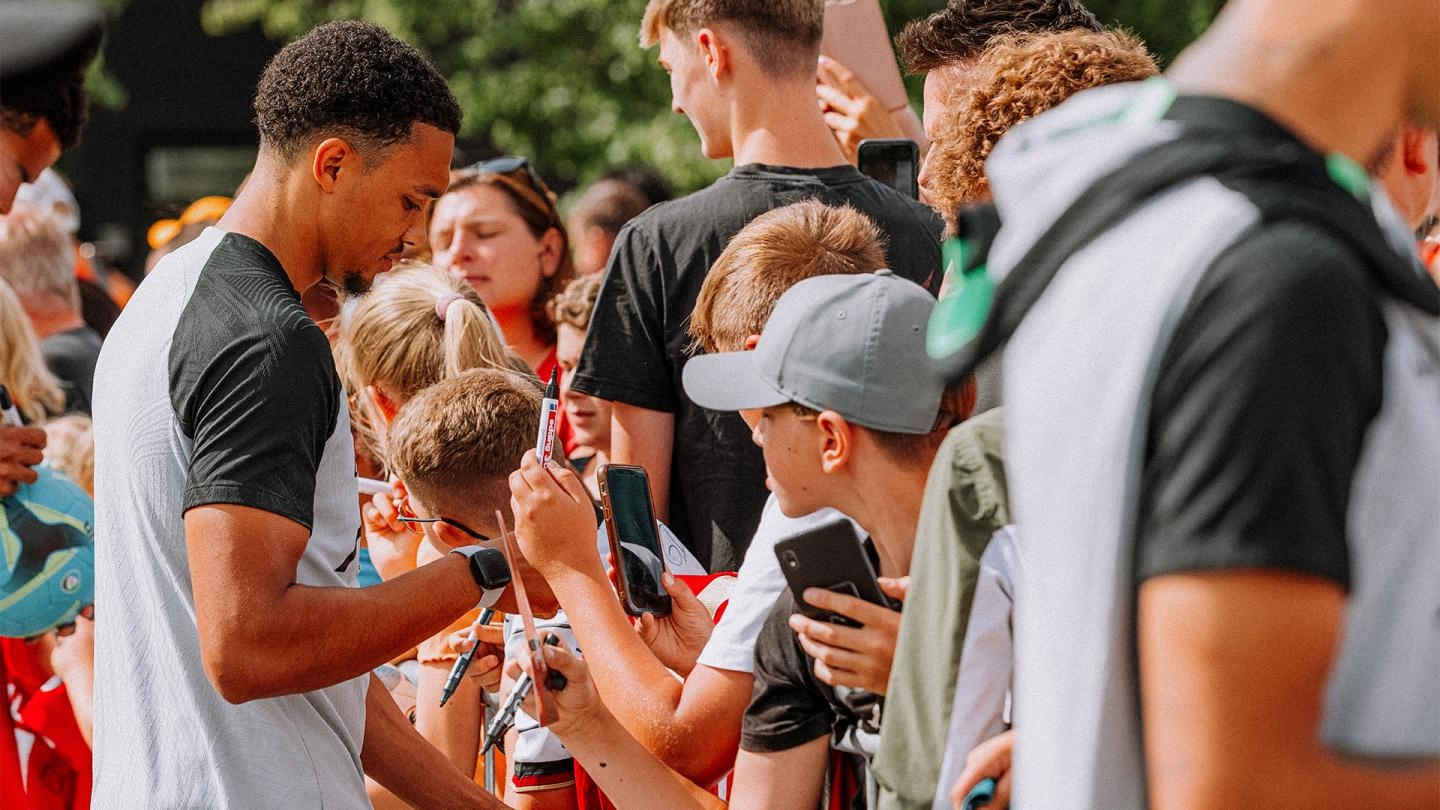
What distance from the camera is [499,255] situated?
5.21m

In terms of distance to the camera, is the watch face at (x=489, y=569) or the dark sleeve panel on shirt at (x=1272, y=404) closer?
the dark sleeve panel on shirt at (x=1272, y=404)

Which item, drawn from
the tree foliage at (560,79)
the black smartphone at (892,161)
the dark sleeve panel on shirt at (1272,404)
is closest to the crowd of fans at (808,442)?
the dark sleeve panel on shirt at (1272,404)

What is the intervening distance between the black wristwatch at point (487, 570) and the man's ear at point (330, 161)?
26.5 inches

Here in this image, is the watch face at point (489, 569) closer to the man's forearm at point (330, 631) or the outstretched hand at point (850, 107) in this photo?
the man's forearm at point (330, 631)

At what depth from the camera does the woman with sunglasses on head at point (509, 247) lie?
520 cm

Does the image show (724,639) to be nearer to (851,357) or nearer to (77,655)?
(851,357)

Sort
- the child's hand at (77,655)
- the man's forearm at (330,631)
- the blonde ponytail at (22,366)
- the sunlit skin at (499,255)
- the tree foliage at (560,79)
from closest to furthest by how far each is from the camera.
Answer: the man's forearm at (330,631) < the child's hand at (77,655) < the blonde ponytail at (22,366) < the sunlit skin at (499,255) < the tree foliage at (560,79)

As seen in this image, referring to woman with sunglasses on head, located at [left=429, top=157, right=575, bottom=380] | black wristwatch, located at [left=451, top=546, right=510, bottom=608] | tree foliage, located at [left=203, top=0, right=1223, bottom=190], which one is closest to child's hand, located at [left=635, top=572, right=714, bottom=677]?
black wristwatch, located at [left=451, top=546, right=510, bottom=608]

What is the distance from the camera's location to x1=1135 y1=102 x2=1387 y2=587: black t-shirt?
111 cm

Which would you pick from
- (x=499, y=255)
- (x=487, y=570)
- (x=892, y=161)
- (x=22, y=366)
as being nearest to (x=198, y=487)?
(x=487, y=570)

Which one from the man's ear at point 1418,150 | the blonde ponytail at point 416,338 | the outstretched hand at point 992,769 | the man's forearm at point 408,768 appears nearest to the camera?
the man's ear at point 1418,150

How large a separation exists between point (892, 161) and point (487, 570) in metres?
1.88

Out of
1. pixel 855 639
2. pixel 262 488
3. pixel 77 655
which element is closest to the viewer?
pixel 855 639

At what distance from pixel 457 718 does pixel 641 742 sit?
937mm
